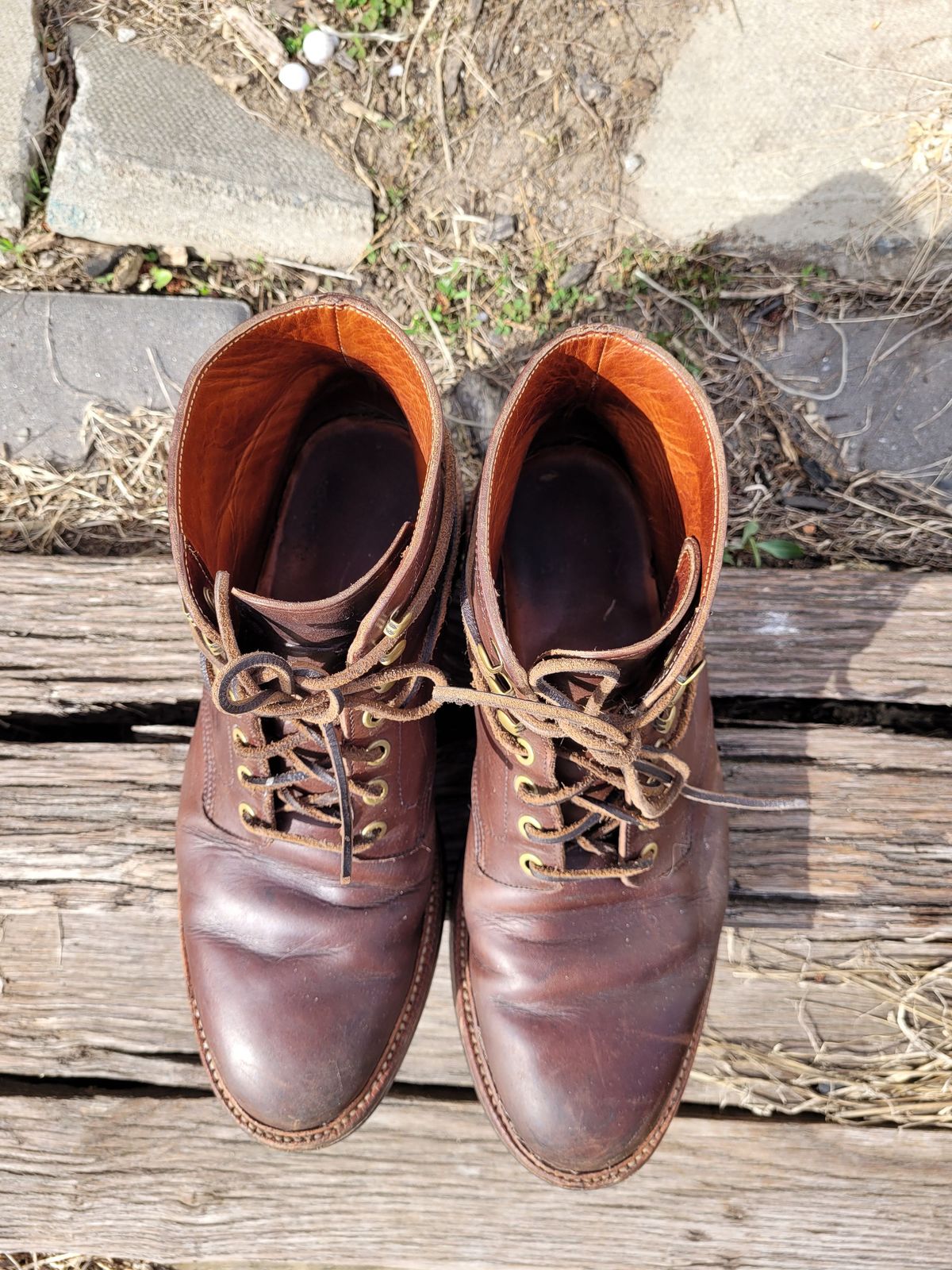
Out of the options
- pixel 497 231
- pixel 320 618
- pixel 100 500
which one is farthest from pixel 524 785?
pixel 497 231

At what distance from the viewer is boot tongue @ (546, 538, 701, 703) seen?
4.95ft

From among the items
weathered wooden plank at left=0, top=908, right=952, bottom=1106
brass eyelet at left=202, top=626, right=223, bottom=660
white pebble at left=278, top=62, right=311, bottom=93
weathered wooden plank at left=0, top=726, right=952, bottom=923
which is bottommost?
weathered wooden plank at left=0, top=908, right=952, bottom=1106

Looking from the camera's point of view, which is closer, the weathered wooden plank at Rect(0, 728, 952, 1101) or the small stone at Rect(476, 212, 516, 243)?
the weathered wooden plank at Rect(0, 728, 952, 1101)

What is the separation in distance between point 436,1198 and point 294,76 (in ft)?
10.6

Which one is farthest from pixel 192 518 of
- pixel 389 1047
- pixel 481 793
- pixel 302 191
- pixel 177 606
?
pixel 302 191

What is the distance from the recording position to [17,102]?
259 cm

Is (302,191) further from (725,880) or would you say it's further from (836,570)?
(725,880)

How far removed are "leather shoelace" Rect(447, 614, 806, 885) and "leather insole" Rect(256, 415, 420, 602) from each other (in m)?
0.52

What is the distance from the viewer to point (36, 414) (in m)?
2.51

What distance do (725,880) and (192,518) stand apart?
1367 millimetres

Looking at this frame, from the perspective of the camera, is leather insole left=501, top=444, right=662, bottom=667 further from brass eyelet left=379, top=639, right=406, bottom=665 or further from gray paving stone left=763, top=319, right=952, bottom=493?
gray paving stone left=763, top=319, right=952, bottom=493

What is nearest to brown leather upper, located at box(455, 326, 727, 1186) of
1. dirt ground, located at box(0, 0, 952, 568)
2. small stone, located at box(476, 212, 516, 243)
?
dirt ground, located at box(0, 0, 952, 568)

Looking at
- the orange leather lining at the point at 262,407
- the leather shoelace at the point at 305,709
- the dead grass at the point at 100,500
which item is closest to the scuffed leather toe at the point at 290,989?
the leather shoelace at the point at 305,709

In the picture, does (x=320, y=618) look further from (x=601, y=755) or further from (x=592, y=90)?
(x=592, y=90)
